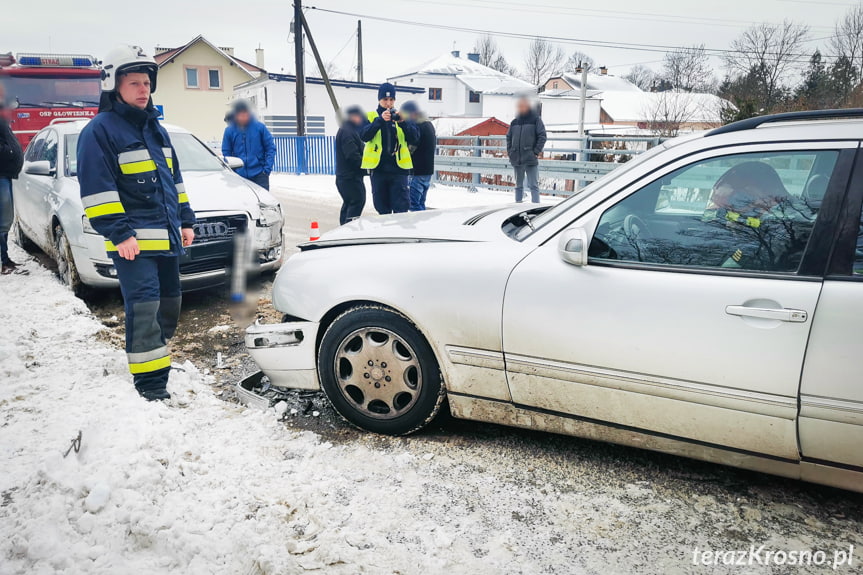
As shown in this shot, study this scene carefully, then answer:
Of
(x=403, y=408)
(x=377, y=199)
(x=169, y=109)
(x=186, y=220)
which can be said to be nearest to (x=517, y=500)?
(x=403, y=408)

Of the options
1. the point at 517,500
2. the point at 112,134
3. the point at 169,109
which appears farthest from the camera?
the point at 169,109

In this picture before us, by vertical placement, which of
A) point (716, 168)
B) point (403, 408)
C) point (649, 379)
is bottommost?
point (403, 408)

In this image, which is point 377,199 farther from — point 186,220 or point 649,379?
point 649,379

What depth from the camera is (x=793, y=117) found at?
2621mm

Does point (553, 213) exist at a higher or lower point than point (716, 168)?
lower

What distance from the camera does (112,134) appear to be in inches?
135

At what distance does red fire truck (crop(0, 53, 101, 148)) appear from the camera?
49.1 ft

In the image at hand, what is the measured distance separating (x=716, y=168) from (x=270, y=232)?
4403mm

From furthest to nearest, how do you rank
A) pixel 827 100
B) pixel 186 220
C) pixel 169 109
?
pixel 169 109 → pixel 827 100 → pixel 186 220

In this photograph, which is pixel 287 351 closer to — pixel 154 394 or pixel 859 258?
pixel 154 394

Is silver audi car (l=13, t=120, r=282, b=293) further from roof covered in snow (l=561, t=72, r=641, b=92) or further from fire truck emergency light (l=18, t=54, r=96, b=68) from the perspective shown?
roof covered in snow (l=561, t=72, r=641, b=92)

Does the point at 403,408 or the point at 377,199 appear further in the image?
the point at 377,199

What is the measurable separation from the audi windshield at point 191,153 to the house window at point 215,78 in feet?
147

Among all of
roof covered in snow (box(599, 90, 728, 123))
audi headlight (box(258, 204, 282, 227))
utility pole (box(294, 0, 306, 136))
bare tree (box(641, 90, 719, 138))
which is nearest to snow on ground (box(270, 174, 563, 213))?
audi headlight (box(258, 204, 282, 227))
